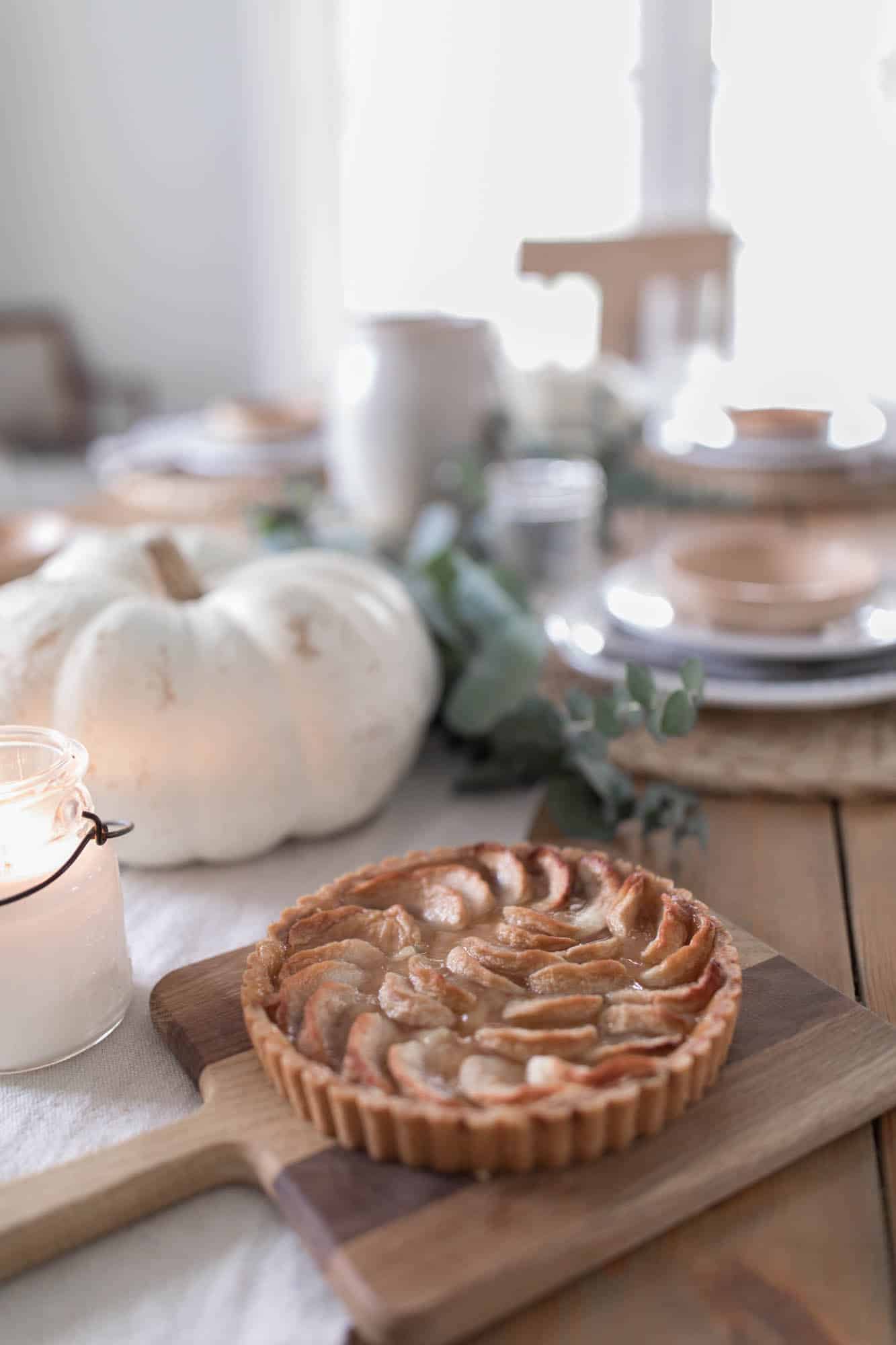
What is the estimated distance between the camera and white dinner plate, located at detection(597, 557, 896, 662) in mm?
1155

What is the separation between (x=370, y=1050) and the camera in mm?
660

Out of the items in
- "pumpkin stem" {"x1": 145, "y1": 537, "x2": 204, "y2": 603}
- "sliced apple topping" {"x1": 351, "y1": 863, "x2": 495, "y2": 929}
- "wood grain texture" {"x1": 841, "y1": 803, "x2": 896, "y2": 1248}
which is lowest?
"wood grain texture" {"x1": 841, "y1": 803, "x2": 896, "y2": 1248}

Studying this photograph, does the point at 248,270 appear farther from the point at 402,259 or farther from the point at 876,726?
the point at 876,726

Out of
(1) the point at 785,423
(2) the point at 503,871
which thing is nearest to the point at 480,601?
(2) the point at 503,871

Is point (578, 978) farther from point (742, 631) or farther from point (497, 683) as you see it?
point (742, 631)

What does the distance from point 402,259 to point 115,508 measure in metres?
2.72

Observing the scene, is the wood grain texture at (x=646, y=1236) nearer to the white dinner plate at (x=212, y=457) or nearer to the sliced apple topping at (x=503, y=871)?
the sliced apple topping at (x=503, y=871)

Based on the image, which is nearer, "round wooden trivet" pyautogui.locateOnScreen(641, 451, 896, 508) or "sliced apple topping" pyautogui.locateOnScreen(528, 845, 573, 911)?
"sliced apple topping" pyautogui.locateOnScreen(528, 845, 573, 911)

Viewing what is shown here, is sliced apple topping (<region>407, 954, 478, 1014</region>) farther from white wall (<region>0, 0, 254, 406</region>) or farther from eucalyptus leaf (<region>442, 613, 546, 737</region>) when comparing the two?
white wall (<region>0, 0, 254, 406</region>)

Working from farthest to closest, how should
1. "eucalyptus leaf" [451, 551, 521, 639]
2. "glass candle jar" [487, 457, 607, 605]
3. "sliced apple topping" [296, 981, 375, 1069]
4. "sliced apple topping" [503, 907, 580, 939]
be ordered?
"glass candle jar" [487, 457, 607, 605]
"eucalyptus leaf" [451, 551, 521, 639]
"sliced apple topping" [503, 907, 580, 939]
"sliced apple topping" [296, 981, 375, 1069]

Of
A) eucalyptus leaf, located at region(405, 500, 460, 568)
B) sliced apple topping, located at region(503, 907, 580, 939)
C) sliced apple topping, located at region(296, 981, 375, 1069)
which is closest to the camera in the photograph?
sliced apple topping, located at region(296, 981, 375, 1069)

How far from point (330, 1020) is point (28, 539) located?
1.05 m

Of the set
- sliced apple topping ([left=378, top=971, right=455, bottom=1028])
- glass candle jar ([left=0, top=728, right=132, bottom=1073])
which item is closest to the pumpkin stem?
glass candle jar ([left=0, top=728, right=132, bottom=1073])

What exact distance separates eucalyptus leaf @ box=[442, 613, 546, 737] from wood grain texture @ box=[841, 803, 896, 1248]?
317 mm
